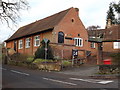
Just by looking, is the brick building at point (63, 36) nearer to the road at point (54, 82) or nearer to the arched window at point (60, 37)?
the arched window at point (60, 37)

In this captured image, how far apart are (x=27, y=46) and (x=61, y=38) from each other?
896cm

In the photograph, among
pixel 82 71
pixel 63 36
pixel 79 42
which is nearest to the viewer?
pixel 82 71

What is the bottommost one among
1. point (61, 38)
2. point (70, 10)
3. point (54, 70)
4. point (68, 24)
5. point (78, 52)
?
point (54, 70)

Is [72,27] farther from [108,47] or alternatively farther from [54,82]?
[54,82]

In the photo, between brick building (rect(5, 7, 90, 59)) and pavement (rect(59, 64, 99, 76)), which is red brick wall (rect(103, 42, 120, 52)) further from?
pavement (rect(59, 64, 99, 76))

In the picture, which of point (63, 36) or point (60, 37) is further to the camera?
point (63, 36)

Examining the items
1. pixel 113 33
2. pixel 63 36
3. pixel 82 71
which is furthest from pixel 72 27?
pixel 113 33

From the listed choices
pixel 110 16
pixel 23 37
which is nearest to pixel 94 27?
pixel 110 16

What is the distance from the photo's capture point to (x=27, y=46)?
39688mm

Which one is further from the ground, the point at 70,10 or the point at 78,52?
the point at 70,10

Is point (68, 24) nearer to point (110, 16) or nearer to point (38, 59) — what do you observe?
point (38, 59)

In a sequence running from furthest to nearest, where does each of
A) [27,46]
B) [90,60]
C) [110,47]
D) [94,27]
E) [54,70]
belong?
[94,27]
[110,47]
[27,46]
[90,60]
[54,70]

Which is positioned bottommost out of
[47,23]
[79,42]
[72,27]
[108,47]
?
[108,47]

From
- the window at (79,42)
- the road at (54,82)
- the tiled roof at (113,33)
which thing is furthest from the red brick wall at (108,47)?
the road at (54,82)
